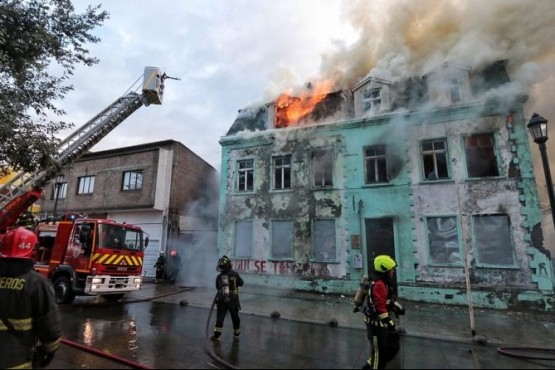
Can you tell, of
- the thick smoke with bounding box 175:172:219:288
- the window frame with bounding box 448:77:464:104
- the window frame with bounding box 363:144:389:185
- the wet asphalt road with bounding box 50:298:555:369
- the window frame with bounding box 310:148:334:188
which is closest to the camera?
the wet asphalt road with bounding box 50:298:555:369

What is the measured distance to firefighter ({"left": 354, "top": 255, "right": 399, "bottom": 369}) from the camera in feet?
14.7

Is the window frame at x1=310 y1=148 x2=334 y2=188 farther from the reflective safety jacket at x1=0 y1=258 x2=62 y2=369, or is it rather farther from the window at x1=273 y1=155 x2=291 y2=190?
the reflective safety jacket at x1=0 y1=258 x2=62 y2=369

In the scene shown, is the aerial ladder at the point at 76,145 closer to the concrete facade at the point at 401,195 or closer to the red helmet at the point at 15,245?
the concrete facade at the point at 401,195

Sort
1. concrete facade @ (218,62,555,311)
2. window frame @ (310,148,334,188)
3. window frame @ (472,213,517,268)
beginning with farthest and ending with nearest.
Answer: window frame @ (310,148,334,188)
concrete facade @ (218,62,555,311)
window frame @ (472,213,517,268)

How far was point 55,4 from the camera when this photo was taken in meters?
7.98

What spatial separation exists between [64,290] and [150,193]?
28.6ft

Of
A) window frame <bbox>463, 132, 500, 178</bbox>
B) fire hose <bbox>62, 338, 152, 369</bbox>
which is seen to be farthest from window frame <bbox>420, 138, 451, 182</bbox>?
fire hose <bbox>62, 338, 152, 369</bbox>

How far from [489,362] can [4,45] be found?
11636 millimetres

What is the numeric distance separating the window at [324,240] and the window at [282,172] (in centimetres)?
235

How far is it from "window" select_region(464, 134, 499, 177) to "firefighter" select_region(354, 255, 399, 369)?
8.87 m

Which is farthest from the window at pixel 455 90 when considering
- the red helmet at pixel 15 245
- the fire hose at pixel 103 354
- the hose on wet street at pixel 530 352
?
the red helmet at pixel 15 245

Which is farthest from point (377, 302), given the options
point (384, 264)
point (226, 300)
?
point (226, 300)

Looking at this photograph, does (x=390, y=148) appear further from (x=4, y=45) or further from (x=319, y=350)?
(x=4, y=45)

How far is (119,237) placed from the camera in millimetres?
10516
